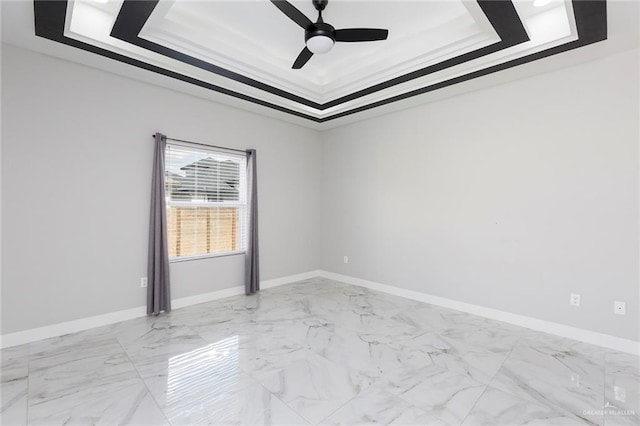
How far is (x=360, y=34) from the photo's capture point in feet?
8.45

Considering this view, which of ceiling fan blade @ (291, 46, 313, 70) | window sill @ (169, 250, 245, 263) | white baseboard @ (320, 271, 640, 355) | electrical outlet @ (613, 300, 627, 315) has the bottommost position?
white baseboard @ (320, 271, 640, 355)

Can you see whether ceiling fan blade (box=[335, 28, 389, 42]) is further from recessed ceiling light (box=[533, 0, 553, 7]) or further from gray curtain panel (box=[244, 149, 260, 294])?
gray curtain panel (box=[244, 149, 260, 294])

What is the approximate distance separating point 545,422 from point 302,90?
163 inches

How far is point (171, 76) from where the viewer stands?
3.38m

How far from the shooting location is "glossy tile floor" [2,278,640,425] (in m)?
1.92

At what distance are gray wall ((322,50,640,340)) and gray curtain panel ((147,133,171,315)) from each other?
2907 mm

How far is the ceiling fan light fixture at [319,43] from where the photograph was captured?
2529mm

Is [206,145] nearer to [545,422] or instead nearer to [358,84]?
[358,84]

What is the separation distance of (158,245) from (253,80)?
7.47ft

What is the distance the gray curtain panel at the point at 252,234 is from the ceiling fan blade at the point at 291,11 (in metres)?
2.32

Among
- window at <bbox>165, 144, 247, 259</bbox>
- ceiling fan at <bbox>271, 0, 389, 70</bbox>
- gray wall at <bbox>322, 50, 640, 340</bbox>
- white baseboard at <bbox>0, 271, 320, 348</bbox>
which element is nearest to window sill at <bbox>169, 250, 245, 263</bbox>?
window at <bbox>165, 144, 247, 259</bbox>

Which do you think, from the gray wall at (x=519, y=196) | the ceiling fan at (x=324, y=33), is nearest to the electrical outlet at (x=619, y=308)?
the gray wall at (x=519, y=196)

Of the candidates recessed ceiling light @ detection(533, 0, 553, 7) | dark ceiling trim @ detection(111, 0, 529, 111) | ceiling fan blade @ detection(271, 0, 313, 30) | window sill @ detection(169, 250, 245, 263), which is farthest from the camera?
window sill @ detection(169, 250, 245, 263)

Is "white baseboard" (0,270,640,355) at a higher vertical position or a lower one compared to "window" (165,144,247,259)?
lower
